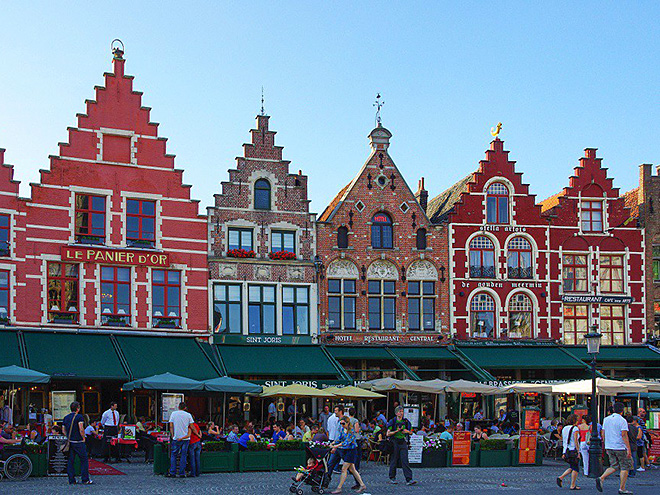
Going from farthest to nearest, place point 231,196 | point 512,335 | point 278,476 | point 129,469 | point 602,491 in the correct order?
point 512,335 → point 231,196 → point 129,469 → point 278,476 → point 602,491

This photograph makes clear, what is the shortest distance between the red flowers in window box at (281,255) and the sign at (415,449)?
12442mm

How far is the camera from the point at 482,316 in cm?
3709

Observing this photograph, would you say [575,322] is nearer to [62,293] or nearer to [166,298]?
[166,298]

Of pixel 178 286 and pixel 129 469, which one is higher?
pixel 178 286

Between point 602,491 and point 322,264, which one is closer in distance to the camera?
point 602,491

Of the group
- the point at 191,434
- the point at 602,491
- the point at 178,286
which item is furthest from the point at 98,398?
the point at 602,491

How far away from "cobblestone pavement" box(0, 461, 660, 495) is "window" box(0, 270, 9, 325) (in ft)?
31.3

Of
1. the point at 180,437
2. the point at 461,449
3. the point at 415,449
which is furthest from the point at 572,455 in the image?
the point at 180,437

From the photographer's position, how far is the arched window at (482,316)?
36.9m

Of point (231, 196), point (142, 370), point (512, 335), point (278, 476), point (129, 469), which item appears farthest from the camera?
point (512, 335)

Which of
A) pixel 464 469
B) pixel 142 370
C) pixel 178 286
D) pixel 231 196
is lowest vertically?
pixel 464 469

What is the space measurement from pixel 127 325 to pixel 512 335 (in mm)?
14390

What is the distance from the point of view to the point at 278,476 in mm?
21406

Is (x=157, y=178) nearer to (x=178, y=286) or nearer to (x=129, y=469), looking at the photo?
(x=178, y=286)
